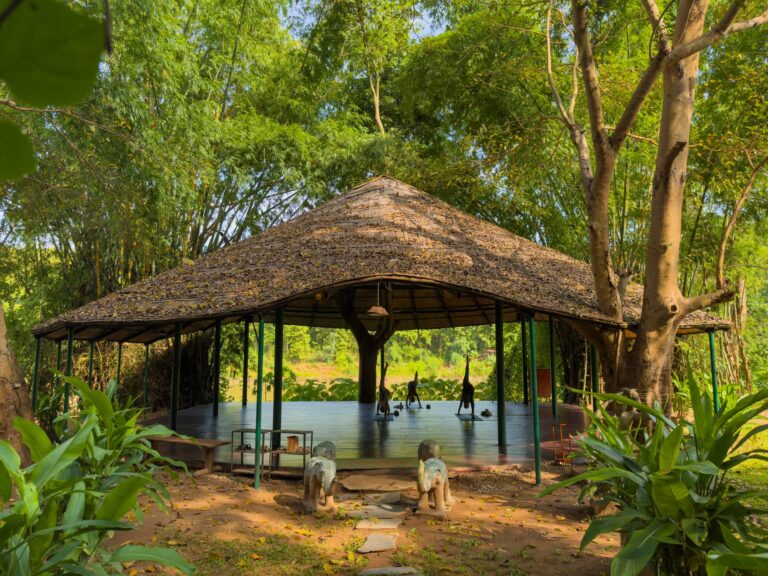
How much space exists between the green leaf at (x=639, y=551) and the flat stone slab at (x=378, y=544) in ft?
6.92

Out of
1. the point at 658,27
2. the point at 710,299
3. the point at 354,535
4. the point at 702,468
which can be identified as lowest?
the point at 354,535

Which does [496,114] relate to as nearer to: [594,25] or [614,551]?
[594,25]

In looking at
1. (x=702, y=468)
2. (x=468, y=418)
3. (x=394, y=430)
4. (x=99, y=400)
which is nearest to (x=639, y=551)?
(x=702, y=468)

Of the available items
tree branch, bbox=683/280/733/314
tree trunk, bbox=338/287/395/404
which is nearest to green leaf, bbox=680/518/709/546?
tree branch, bbox=683/280/733/314

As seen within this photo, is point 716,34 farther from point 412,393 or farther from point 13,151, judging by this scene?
point 412,393

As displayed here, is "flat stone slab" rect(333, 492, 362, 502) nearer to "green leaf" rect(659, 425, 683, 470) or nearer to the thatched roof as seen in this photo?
the thatched roof

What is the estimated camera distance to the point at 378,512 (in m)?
5.23

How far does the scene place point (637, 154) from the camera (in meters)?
10.1

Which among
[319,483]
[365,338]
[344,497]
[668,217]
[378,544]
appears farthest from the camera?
[365,338]

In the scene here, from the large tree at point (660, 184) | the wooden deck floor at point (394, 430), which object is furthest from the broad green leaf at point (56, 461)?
the large tree at point (660, 184)

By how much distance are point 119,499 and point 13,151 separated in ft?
7.95

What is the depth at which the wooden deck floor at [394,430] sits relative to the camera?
22.5 feet

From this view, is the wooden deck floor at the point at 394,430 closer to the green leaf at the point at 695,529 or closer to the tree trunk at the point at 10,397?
the tree trunk at the point at 10,397

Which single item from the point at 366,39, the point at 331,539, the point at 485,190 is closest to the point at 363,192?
the point at 485,190
